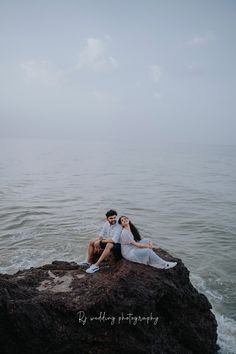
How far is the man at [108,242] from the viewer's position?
32.8ft

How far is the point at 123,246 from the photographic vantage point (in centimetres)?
994

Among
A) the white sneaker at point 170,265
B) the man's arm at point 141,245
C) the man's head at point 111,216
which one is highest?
the man's head at point 111,216

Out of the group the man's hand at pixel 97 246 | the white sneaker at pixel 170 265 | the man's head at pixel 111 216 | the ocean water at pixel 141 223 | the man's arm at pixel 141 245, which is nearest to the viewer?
the white sneaker at pixel 170 265

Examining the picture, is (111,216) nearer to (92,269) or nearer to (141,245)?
(141,245)

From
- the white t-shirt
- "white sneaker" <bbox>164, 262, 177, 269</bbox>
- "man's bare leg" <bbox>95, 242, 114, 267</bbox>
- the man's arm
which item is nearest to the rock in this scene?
"white sneaker" <bbox>164, 262, 177, 269</bbox>

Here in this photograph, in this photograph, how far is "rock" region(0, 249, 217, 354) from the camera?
7590 millimetres

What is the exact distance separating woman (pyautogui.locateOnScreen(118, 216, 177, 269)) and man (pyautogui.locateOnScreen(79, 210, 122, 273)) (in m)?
0.18

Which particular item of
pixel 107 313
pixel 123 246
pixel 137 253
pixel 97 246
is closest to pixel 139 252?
pixel 137 253

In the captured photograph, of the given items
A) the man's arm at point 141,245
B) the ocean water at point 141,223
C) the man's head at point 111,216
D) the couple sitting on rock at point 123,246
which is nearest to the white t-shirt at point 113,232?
the couple sitting on rock at point 123,246

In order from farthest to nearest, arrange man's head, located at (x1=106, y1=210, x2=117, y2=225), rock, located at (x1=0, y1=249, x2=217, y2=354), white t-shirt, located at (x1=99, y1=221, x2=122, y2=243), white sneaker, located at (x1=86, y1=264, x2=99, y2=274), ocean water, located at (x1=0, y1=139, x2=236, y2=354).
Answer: ocean water, located at (x1=0, y1=139, x2=236, y2=354), man's head, located at (x1=106, y1=210, x2=117, y2=225), white t-shirt, located at (x1=99, y1=221, x2=122, y2=243), white sneaker, located at (x1=86, y1=264, x2=99, y2=274), rock, located at (x1=0, y1=249, x2=217, y2=354)

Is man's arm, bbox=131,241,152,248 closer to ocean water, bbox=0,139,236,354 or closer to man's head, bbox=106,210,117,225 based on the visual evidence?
man's head, bbox=106,210,117,225

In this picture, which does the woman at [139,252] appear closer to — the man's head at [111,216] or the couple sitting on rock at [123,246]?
the couple sitting on rock at [123,246]

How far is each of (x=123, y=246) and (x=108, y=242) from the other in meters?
0.43

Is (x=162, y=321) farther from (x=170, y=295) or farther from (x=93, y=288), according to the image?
(x=93, y=288)
